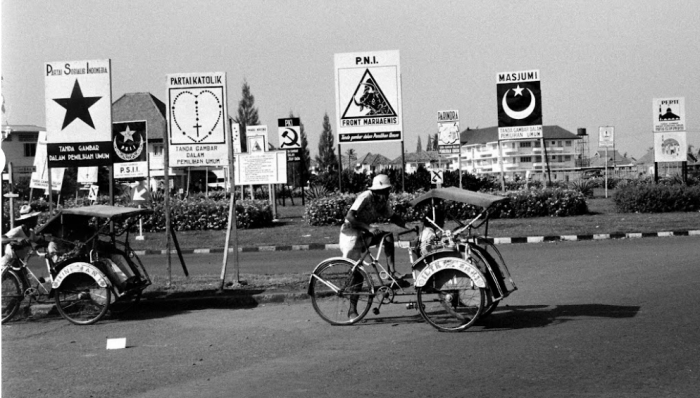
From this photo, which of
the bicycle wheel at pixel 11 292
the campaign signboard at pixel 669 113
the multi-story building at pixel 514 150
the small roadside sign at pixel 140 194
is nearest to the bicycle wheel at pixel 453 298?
the bicycle wheel at pixel 11 292

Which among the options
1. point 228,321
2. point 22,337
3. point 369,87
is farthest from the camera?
point 369,87

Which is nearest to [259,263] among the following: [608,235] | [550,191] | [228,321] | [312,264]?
[312,264]

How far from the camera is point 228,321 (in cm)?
1048

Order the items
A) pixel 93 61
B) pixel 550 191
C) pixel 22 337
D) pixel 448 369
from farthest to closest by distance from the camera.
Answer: pixel 550 191 < pixel 93 61 < pixel 22 337 < pixel 448 369

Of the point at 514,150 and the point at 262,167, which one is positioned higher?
the point at 514,150

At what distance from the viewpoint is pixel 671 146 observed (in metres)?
32.9

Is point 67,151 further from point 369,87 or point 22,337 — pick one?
point 369,87

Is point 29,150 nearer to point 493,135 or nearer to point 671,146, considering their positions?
point 671,146

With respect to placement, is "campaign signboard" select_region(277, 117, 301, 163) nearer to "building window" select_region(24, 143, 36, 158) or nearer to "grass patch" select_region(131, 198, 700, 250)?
"grass patch" select_region(131, 198, 700, 250)

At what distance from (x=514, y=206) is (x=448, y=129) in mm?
7012

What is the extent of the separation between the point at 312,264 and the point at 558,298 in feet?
22.6

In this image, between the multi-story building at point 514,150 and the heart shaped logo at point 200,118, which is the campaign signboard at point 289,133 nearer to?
the heart shaped logo at point 200,118

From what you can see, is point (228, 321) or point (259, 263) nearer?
point (228, 321)

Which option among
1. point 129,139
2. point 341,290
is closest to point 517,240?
point 129,139
